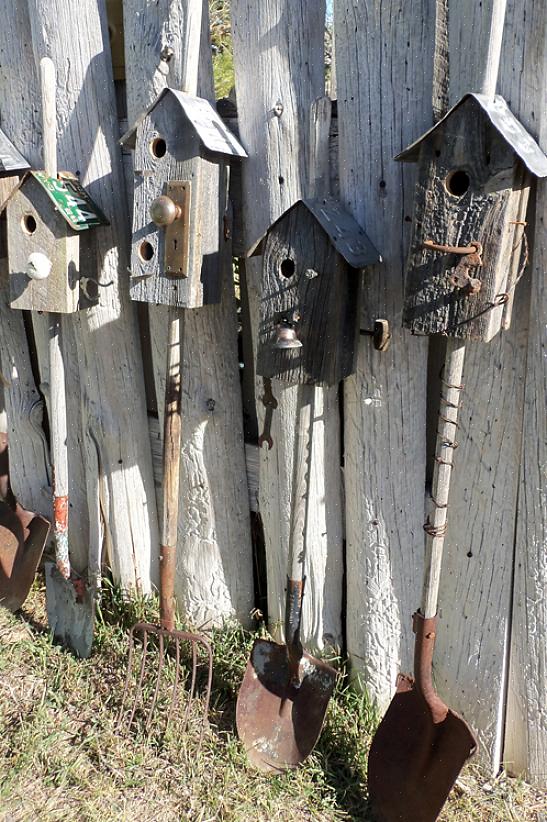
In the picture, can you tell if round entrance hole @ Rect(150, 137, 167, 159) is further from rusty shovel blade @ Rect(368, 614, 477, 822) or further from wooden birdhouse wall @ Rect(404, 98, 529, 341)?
rusty shovel blade @ Rect(368, 614, 477, 822)

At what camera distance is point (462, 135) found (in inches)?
75.2

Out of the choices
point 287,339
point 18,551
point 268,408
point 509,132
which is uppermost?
point 509,132

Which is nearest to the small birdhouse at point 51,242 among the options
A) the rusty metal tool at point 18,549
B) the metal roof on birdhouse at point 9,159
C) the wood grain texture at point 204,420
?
the metal roof on birdhouse at point 9,159

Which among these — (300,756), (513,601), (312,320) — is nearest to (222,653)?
(300,756)

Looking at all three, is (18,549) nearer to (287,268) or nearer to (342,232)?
(287,268)

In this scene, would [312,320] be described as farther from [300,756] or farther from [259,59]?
[300,756]

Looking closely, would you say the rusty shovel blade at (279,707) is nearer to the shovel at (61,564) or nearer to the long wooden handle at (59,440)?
the shovel at (61,564)

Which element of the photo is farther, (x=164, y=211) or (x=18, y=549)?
(x=18, y=549)

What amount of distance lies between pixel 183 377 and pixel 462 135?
141 centimetres

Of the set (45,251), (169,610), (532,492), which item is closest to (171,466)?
(169,610)

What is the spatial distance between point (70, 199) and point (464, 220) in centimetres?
144

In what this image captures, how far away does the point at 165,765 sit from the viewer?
2.76 m

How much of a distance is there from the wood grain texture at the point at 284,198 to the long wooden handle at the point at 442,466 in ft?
1.67

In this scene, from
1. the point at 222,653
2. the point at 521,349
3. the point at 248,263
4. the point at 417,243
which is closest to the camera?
the point at 417,243
